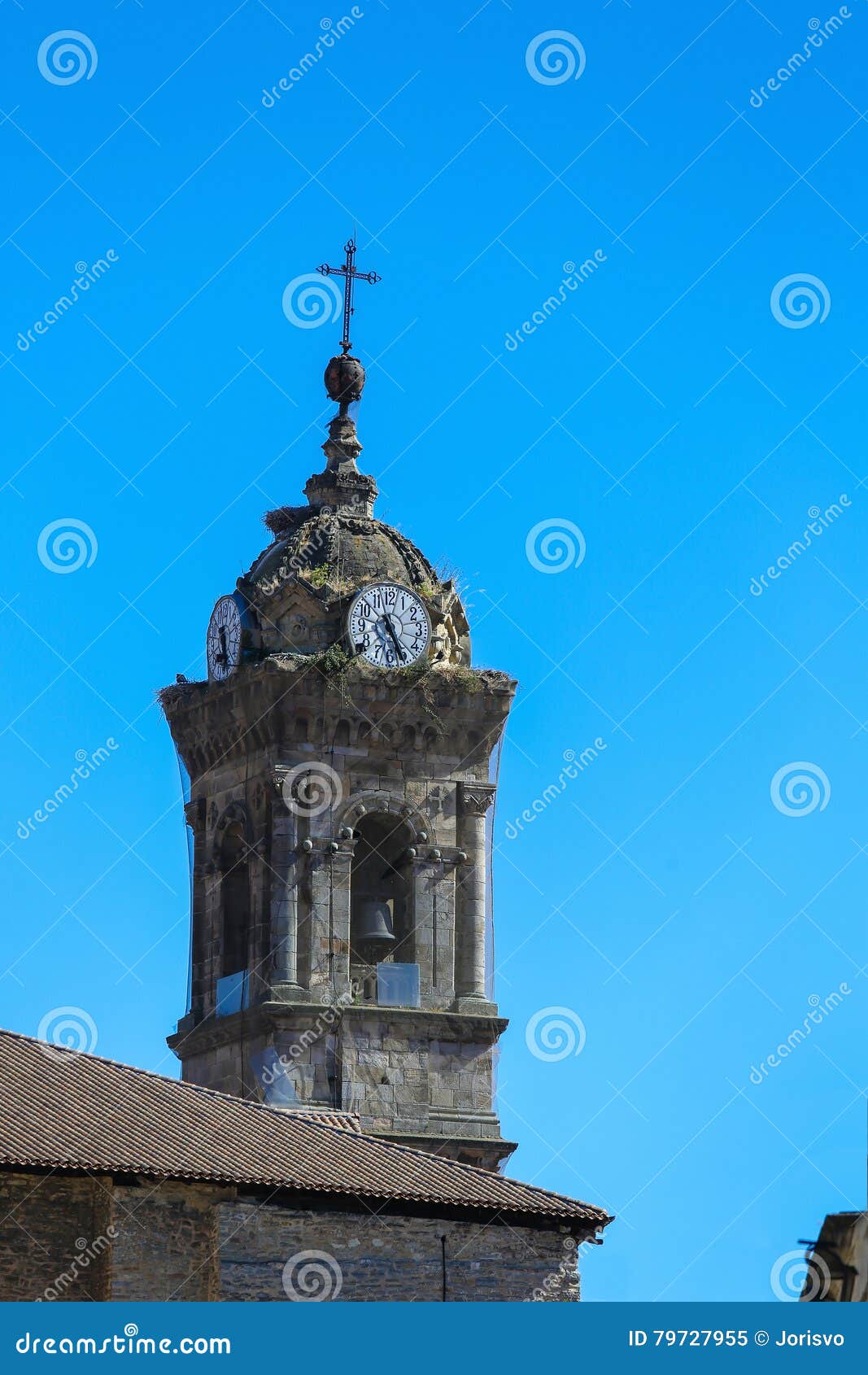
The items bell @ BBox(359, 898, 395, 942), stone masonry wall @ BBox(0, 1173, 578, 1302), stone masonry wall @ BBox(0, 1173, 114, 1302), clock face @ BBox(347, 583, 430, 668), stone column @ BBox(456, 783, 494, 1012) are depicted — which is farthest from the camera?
clock face @ BBox(347, 583, 430, 668)

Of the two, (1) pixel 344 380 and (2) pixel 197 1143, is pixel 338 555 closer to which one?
(1) pixel 344 380

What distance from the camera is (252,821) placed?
2785 inches

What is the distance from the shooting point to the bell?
70.1 metres

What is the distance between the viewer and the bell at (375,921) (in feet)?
230

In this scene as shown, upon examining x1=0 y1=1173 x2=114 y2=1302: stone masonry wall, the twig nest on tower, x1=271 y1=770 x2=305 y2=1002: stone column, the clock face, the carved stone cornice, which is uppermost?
the twig nest on tower

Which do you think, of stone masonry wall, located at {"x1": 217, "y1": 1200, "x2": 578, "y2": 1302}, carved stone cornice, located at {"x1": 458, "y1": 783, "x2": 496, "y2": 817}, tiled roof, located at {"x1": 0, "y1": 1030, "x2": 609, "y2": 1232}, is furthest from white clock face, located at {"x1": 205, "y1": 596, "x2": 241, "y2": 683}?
stone masonry wall, located at {"x1": 217, "y1": 1200, "x2": 578, "y2": 1302}

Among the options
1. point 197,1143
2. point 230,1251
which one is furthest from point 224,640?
point 230,1251

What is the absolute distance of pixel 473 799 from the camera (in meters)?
71.4

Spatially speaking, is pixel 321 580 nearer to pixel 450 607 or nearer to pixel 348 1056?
pixel 450 607

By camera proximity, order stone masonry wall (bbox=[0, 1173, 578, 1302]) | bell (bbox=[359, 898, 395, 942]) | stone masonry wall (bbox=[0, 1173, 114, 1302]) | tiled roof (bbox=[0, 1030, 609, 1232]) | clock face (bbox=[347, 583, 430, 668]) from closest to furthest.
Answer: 1. stone masonry wall (bbox=[0, 1173, 114, 1302])
2. stone masonry wall (bbox=[0, 1173, 578, 1302])
3. tiled roof (bbox=[0, 1030, 609, 1232])
4. bell (bbox=[359, 898, 395, 942])
5. clock face (bbox=[347, 583, 430, 668])

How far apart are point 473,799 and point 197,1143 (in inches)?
687

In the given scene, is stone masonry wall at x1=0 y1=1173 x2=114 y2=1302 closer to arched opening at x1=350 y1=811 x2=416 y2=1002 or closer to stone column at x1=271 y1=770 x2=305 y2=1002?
stone column at x1=271 y1=770 x2=305 y2=1002

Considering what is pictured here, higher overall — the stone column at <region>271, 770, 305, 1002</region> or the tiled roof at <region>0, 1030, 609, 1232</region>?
the stone column at <region>271, 770, 305, 1002</region>

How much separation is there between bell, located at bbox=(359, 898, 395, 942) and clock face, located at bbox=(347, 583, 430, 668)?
4.00 m
